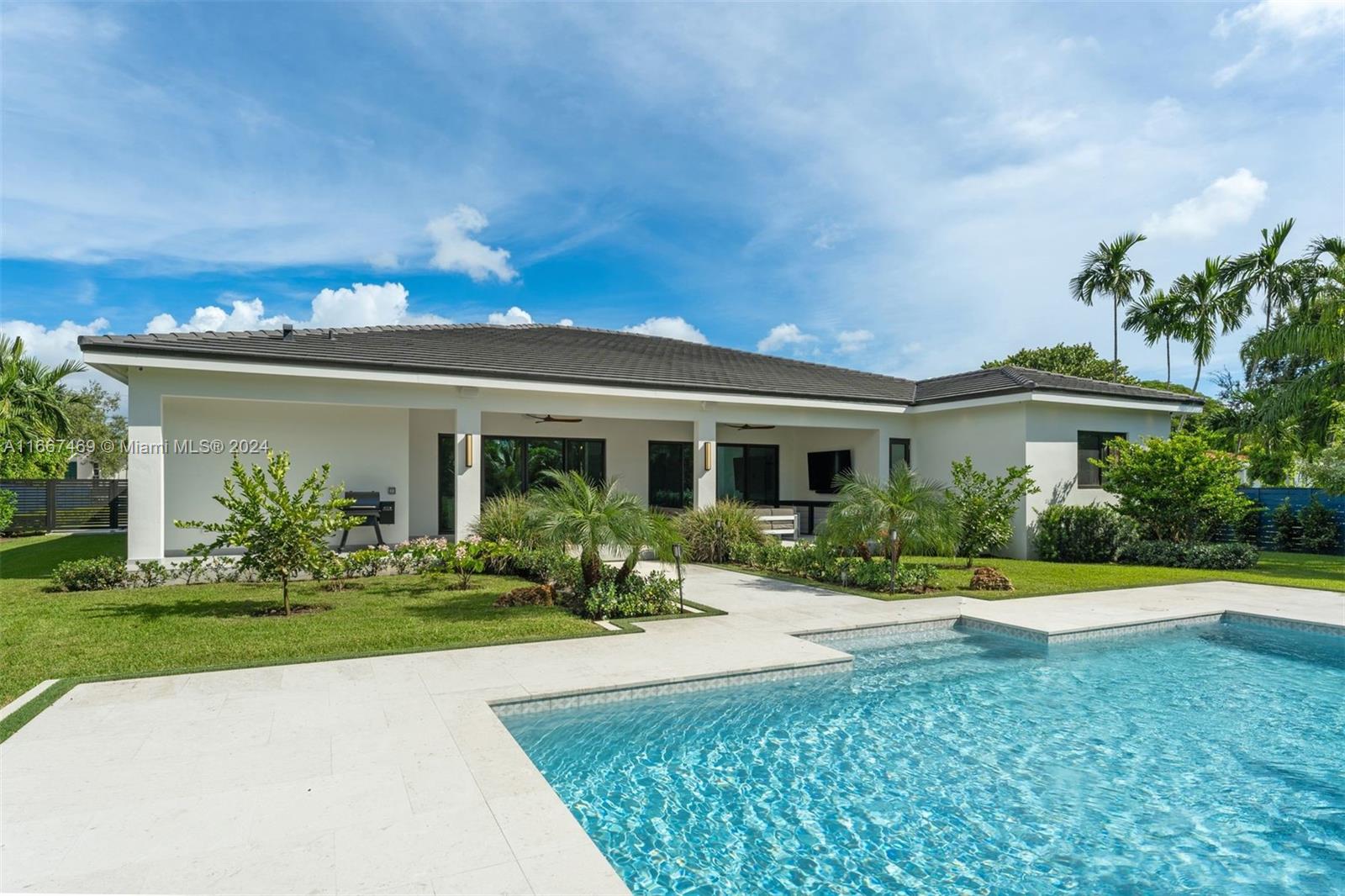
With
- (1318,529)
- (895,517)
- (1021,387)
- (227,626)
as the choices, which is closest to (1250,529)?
(1318,529)

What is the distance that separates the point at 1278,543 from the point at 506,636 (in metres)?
22.5

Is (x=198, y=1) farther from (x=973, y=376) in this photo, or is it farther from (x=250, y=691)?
(x=973, y=376)

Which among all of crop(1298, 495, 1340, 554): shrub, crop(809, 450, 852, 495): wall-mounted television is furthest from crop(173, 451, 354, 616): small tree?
crop(1298, 495, 1340, 554): shrub

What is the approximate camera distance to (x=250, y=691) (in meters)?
6.14

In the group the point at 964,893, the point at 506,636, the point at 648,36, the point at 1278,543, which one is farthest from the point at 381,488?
the point at 1278,543

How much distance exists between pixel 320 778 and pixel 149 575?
932 centimetres

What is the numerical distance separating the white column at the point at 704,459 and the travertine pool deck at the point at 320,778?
848 centimetres

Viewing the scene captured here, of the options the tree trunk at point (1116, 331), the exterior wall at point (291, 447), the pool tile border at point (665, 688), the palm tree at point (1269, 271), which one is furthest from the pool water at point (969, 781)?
the tree trunk at point (1116, 331)

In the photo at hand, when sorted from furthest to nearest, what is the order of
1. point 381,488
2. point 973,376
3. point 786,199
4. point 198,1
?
point 973,376 → point 786,199 → point 381,488 → point 198,1

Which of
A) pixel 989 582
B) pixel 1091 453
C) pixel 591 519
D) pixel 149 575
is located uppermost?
pixel 1091 453

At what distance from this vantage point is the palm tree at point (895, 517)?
11.6m

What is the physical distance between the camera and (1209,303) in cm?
2836

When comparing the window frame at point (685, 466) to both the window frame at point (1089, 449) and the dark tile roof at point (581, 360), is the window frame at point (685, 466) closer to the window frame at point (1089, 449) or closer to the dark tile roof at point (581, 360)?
the dark tile roof at point (581, 360)

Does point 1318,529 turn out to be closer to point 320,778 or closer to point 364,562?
point 364,562
